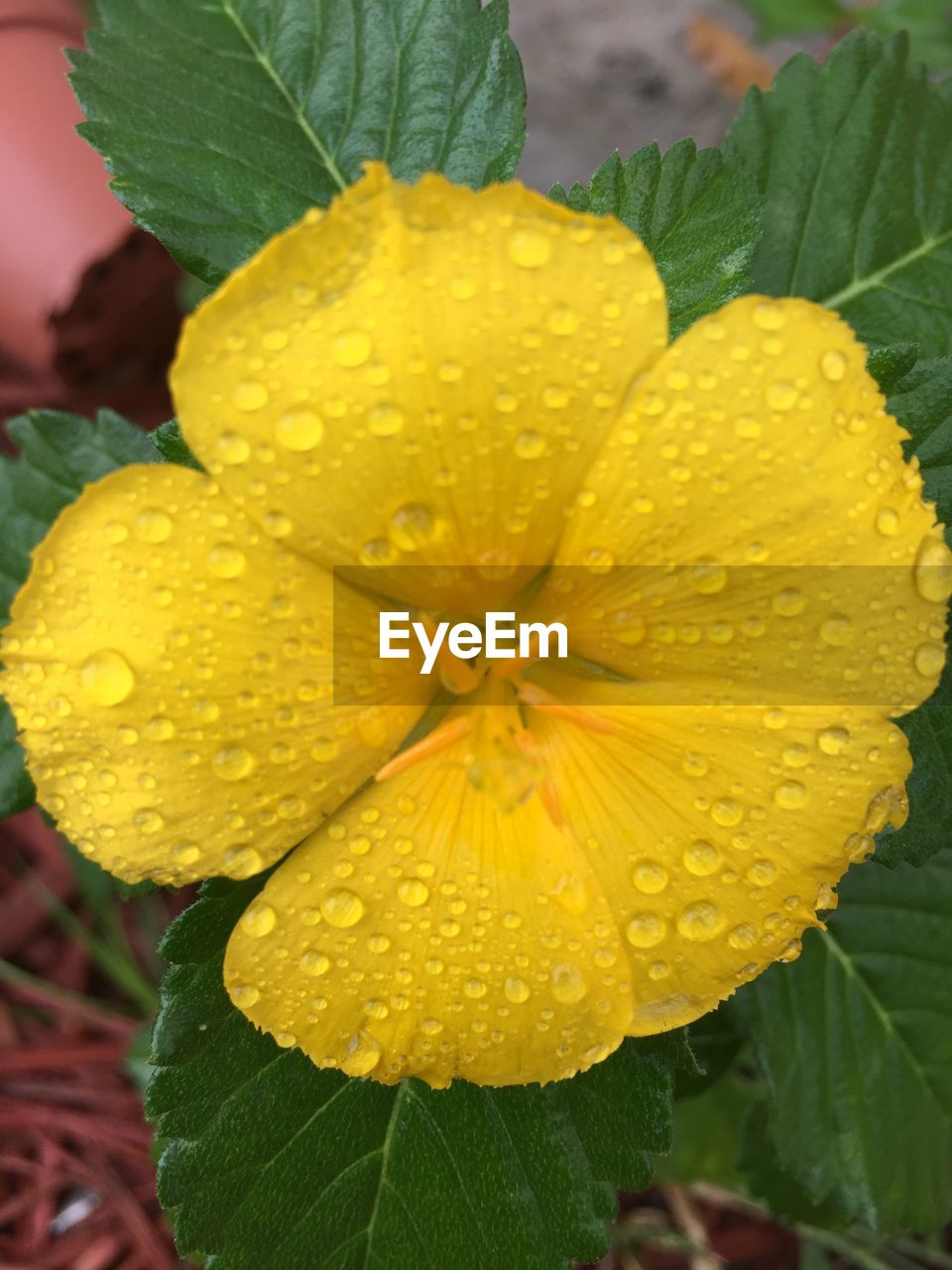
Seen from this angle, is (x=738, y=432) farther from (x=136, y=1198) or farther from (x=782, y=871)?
(x=136, y=1198)

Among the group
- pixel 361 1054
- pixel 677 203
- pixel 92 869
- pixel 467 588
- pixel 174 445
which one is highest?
pixel 677 203

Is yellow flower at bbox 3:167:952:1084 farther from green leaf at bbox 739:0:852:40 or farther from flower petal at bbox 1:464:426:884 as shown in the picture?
green leaf at bbox 739:0:852:40

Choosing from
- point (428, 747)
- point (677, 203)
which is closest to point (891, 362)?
point (677, 203)

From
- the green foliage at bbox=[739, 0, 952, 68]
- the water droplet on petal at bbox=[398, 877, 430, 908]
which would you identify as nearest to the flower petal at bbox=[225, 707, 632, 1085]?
the water droplet on petal at bbox=[398, 877, 430, 908]

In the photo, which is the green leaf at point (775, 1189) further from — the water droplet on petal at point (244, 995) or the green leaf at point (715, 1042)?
the water droplet on petal at point (244, 995)

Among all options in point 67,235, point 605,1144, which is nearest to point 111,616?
point 605,1144

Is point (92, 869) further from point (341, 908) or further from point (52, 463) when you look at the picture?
point (341, 908)
